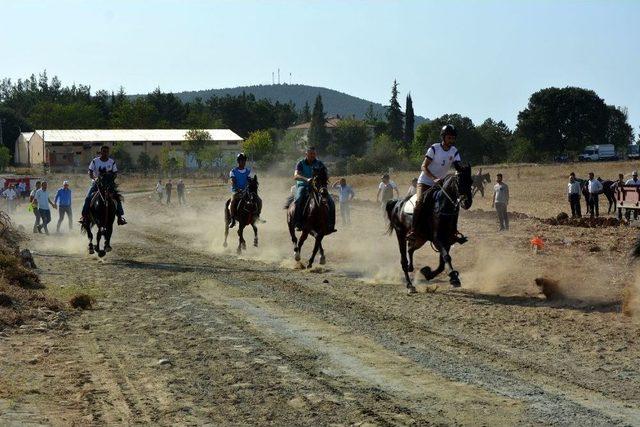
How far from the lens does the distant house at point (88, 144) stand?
142 meters

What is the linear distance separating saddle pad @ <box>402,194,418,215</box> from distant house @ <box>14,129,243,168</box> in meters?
123

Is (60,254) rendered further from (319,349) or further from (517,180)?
(517,180)

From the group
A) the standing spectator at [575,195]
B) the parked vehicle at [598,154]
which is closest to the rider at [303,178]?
the standing spectator at [575,195]

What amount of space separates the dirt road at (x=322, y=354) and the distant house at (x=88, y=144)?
124m

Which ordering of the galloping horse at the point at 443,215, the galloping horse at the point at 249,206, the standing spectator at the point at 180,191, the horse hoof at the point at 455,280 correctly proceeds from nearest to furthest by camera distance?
the galloping horse at the point at 443,215, the horse hoof at the point at 455,280, the galloping horse at the point at 249,206, the standing spectator at the point at 180,191

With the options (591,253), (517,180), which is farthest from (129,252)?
(517,180)

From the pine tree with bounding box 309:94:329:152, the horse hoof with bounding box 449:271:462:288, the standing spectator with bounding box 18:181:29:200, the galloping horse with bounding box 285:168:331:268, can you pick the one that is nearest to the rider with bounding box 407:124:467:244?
the horse hoof with bounding box 449:271:462:288

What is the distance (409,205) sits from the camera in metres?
17.2

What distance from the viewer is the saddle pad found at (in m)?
17.0

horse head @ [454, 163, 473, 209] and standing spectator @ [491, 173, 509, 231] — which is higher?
horse head @ [454, 163, 473, 209]

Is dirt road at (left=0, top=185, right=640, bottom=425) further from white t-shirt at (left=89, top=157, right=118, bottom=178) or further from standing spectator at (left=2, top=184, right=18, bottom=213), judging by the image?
standing spectator at (left=2, top=184, right=18, bottom=213)

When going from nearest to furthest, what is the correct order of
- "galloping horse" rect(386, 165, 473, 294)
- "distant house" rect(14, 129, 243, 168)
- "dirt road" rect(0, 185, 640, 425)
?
1. "dirt road" rect(0, 185, 640, 425)
2. "galloping horse" rect(386, 165, 473, 294)
3. "distant house" rect(14, 129, 243, 168)

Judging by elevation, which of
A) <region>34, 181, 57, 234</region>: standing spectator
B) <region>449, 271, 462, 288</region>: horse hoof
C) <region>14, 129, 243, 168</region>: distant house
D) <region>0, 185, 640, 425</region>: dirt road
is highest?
<region>14, 129, 243, 168</region>: distant house

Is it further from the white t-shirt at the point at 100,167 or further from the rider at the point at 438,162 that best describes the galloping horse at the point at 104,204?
the rider at the point at 438,162
